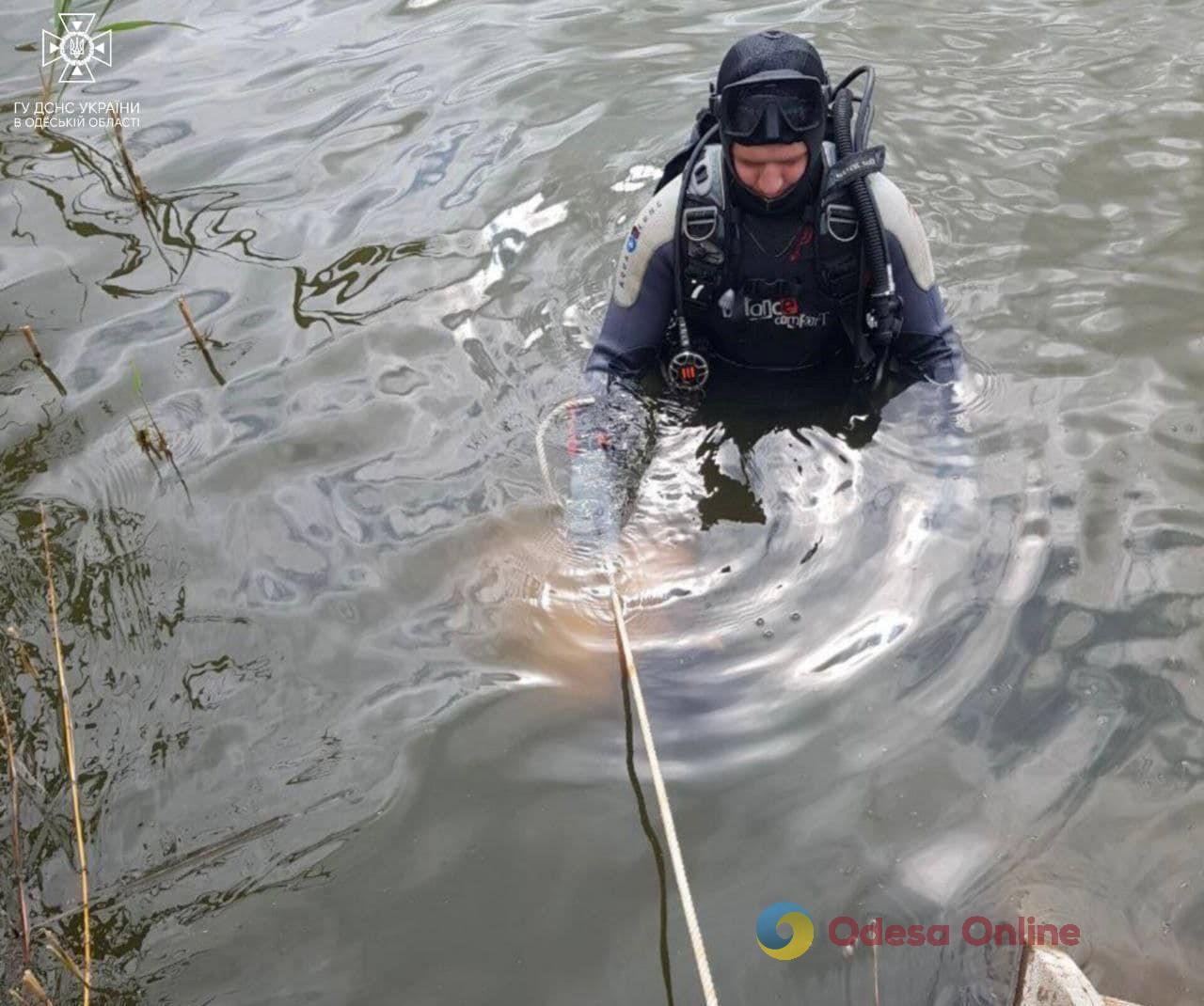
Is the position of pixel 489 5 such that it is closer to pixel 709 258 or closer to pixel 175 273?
pixel 175 273

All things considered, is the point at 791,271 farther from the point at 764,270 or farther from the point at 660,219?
the point at 660,219

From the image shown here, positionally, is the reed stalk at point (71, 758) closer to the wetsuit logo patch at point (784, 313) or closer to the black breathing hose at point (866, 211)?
the wetsuit logo patch at point (784, 313)

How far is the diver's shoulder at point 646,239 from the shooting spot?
390 centimetres

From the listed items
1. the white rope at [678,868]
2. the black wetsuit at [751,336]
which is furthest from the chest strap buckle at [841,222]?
the white rope at [678,868]

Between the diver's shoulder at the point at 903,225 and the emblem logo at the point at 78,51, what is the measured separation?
201 inches

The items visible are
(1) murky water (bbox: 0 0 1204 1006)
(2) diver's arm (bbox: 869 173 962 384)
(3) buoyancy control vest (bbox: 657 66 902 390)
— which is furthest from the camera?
(2) diver's arm (bbox: 869 173 962 384)

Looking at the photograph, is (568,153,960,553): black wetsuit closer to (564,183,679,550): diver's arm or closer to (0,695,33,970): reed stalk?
(564,183,679,550): diver's arm

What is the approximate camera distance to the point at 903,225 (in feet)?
12.5

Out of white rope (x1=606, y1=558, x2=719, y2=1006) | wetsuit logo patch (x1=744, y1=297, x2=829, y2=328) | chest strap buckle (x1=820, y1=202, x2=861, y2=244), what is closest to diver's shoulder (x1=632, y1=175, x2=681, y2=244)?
wetsuit logo patch (x1=744, y1=297, x2=829, y2=328)

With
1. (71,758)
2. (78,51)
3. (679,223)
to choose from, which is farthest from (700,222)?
(78,51)

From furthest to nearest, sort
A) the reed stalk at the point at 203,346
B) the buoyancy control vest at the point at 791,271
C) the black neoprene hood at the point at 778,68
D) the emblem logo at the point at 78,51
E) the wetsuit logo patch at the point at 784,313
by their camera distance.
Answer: the emblem logo at the point at 78,51 → the reed stalk at the point at 203,346 → the wetsuit logo patch at the point at 784,313 → the buoyancy control vest at the point at 791,271 → the black neoprene hood at the point at 778,68

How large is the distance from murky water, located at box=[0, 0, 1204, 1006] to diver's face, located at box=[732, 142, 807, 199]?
2.94 ft

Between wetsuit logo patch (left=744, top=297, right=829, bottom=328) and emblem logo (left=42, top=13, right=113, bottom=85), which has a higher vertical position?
emblem logo (left=42, top=13, right=113, bottom=85)

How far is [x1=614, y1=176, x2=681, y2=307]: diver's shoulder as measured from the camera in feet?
12.8
